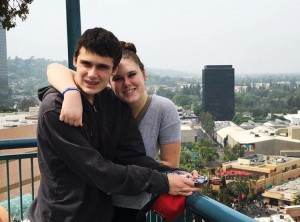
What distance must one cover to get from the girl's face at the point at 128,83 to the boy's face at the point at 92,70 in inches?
4.4

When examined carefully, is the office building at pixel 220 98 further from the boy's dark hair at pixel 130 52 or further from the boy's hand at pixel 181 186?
the boy's hand at pixel 181 186

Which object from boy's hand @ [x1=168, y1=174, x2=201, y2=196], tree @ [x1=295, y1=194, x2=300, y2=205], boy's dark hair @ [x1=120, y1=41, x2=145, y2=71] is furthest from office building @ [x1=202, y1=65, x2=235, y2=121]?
boy's hand @ [x1=168, y1=174, x2=201, y2=196]

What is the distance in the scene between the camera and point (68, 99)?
967 mm

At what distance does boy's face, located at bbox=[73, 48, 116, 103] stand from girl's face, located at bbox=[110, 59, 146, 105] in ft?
0.37

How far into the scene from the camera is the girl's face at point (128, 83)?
1.15 m

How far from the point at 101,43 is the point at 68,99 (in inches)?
6.2

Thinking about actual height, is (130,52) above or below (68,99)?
above

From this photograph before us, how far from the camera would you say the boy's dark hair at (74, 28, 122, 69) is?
100 centimetres

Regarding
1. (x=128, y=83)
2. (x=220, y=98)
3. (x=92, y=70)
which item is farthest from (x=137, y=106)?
(x=220, y=98)

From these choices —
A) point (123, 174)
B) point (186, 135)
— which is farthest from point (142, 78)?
point (186, 135)

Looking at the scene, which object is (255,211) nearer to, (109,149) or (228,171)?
(228,171)

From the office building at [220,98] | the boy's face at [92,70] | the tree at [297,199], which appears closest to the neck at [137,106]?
the boy's face at [92,70]

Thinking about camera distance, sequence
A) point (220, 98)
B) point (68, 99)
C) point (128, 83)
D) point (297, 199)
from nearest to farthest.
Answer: point (68, 99) → point (128, 83) → point (297, 199) → point (220, 98)

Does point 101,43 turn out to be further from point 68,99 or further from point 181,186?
point 181,186
